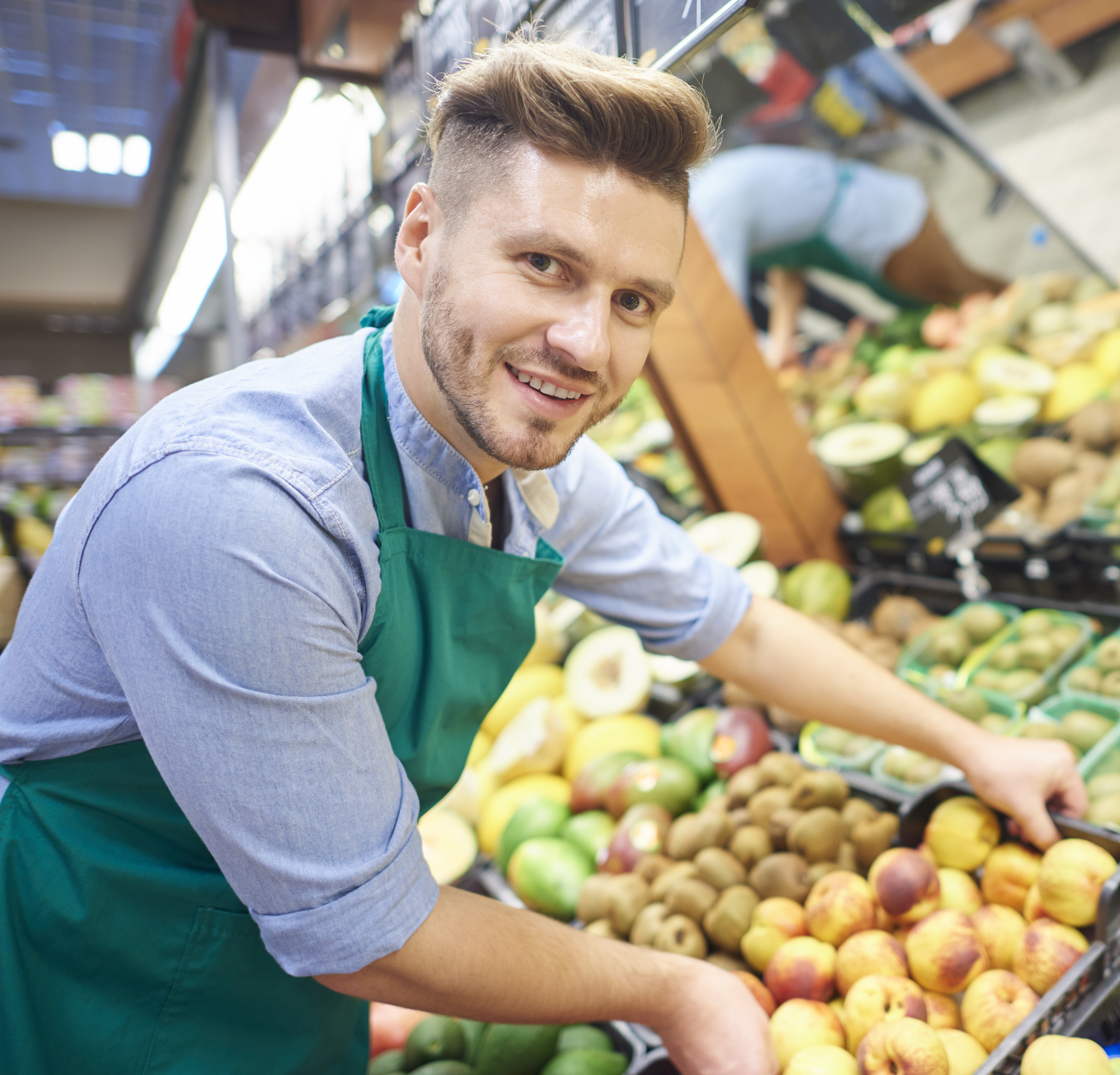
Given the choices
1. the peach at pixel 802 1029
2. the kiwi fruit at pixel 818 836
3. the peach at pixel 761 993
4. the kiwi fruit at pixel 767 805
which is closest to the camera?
the peach at pixel 802 1029

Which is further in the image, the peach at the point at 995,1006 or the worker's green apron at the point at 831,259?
the worker's green apron at the point at 831,259

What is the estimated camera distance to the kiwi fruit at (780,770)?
1.72 m

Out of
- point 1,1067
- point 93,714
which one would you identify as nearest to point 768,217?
point 93,714

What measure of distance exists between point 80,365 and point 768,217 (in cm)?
363

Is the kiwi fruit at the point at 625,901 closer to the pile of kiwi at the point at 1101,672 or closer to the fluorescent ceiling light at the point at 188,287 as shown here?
the pile of kiwi at the point at 1101,672

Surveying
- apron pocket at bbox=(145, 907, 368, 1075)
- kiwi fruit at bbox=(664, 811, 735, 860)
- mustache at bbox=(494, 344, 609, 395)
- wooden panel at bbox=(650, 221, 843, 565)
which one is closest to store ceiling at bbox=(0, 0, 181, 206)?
wooden panel at bbox=(650, 221, 843, 565)

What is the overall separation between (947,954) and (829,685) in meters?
0.44

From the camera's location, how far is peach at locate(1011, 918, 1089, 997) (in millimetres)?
1214

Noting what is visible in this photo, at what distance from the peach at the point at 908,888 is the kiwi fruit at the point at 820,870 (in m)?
0.10

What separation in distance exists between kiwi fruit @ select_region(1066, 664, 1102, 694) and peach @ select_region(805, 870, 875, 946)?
0.72 meters

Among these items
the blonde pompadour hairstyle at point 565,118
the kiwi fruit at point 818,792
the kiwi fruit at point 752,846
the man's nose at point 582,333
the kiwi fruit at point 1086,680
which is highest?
the blonde pompadour hairstyle at point 565,118

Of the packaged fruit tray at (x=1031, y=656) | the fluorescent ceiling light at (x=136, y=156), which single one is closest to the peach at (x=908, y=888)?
the packaged fruit tray at (x=1031, y=656)

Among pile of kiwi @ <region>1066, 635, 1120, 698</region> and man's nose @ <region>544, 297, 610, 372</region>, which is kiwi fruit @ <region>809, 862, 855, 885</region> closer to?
pile of kiwi @ <region>1066, 635, 1120, 698</region>

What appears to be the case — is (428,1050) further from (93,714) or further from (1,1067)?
(93,714)
